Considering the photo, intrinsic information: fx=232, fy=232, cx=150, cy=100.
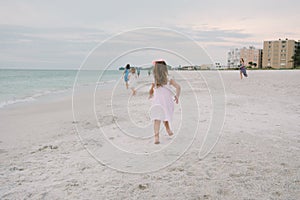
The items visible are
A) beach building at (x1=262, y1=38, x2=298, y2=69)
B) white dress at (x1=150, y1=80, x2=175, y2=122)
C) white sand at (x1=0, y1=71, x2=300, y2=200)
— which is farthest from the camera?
beach building at (x1=262, y1=38, x2=298, y2=69)

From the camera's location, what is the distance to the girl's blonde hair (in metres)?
4.49

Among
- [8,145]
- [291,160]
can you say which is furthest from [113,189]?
[8,145]

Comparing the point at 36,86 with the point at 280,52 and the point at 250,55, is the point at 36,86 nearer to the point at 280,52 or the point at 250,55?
the point at 280,52

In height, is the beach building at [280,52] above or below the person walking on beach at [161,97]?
above

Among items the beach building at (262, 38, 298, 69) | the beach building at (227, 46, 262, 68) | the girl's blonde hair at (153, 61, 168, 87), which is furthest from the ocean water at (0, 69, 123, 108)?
the beach building at (227, 46, 262, 68)

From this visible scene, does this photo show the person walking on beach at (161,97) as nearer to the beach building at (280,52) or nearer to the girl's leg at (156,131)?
the girl's leg at (156,131)

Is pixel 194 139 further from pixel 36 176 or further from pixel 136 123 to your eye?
pixel 36 176

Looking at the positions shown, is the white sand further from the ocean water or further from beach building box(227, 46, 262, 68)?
beach building box(227, 46, 262, 68)

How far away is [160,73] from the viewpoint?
4.52 metres

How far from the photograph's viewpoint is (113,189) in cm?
284

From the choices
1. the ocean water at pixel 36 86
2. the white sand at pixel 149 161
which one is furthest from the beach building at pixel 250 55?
the white sand at pixel 149 161

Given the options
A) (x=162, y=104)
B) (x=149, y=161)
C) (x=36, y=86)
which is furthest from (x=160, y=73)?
(x=36, y=86)

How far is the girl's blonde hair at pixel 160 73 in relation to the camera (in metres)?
4.49

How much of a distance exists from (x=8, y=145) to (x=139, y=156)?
2814 millimetres
